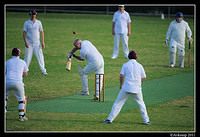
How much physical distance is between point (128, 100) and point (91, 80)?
3.61 m

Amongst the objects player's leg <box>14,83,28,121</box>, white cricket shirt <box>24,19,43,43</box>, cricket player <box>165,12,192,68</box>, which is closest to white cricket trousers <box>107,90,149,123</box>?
player's leg <box>14,83,28,121</box>

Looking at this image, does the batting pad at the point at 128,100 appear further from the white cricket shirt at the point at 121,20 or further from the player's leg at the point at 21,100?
the white cricket shirt at the point at 121,20

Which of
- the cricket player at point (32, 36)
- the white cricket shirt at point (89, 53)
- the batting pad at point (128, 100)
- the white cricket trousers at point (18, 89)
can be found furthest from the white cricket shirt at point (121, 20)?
the white cricket trousers at point (18, 89)

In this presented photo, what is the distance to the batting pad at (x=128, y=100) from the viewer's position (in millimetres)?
12855

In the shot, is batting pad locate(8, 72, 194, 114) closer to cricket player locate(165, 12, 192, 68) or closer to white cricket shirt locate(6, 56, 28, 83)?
white cricket shirt locate(6, 56, 28, 83)

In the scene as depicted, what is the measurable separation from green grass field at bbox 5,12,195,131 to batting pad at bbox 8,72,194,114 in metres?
0.19

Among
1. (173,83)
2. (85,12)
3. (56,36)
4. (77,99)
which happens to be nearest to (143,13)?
(85,12)

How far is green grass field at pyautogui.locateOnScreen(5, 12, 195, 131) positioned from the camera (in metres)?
11.2

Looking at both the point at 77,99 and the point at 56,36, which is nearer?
the point at 77,99

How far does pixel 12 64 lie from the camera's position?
11.3 metres

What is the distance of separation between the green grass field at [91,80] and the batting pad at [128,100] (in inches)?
7.3

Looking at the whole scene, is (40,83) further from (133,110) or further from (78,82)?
(133,110)

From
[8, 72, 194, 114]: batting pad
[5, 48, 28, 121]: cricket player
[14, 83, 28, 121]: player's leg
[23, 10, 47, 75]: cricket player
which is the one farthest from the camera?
[23, 10, 47, 75]: cricket player

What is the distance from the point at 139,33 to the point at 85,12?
1669 centimetres
